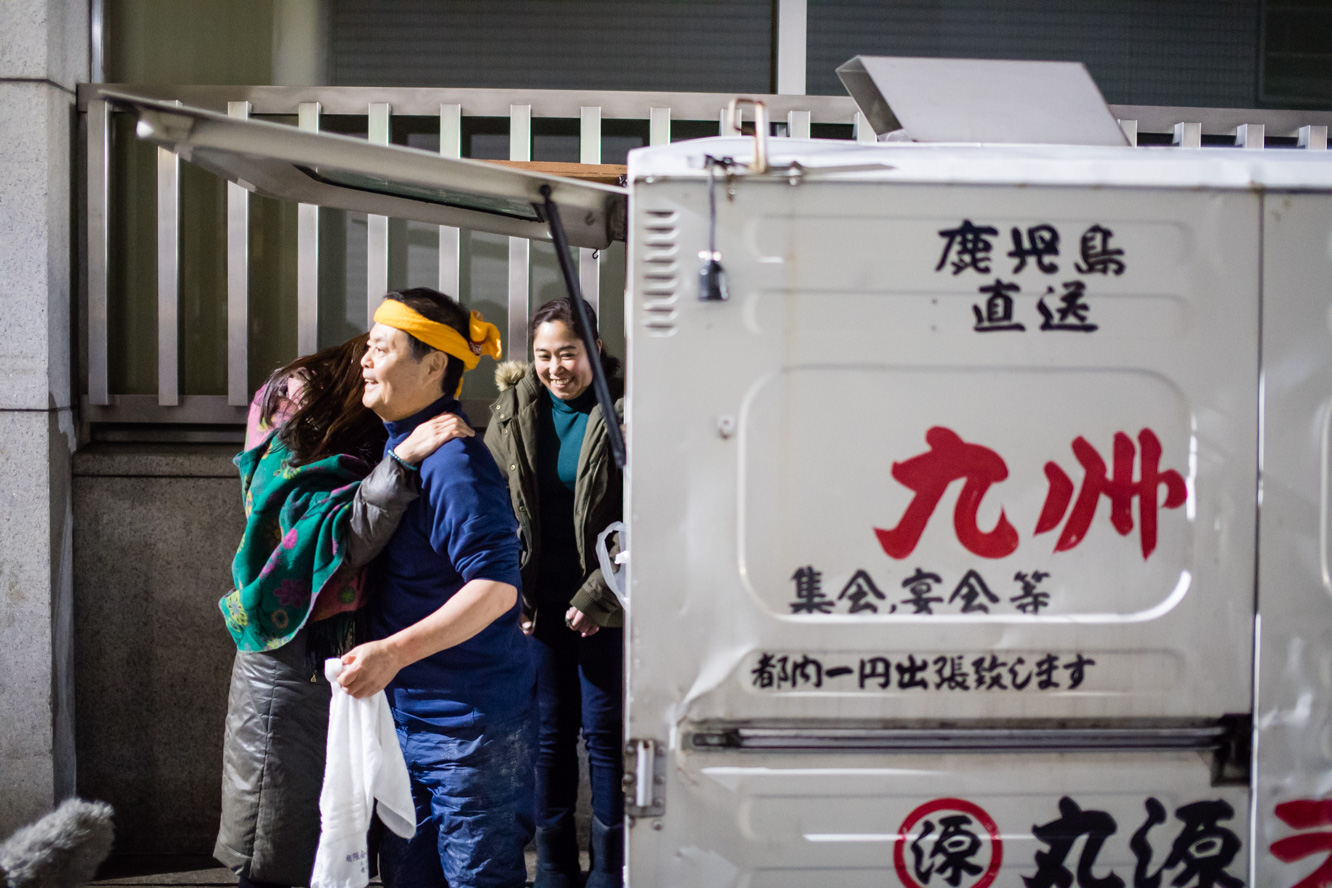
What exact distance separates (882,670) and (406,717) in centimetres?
120

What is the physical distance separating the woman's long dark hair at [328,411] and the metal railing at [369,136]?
4.55ft

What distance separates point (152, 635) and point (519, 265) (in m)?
2.10

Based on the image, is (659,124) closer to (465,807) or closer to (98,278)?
(98,278)

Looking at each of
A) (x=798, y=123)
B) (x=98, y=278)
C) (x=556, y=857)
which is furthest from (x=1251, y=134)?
(x=98, y=278)

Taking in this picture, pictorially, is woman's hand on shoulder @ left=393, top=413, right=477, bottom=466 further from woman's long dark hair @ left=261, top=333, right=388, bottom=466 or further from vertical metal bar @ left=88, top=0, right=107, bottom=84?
vertical metal bar @ left=88, top=0, right=107, bottom=84

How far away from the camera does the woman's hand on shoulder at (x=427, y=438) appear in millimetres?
2209

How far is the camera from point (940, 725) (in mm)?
1822

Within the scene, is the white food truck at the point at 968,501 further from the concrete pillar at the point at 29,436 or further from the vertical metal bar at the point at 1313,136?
the vertical metal bar at the point at 1313,136

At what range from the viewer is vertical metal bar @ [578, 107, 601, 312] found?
3.96 meters

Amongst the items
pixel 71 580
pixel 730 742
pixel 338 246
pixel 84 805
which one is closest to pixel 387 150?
pixel 730 742

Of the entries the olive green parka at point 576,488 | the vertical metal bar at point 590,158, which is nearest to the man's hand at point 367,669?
the olive green parka at point 576,488

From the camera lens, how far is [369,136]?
4.01 m

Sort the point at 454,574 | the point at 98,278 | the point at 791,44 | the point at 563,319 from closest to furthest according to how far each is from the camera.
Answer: the point at 454,574 → the point at 563,319 → the point at 98,278 → the point at 791,44

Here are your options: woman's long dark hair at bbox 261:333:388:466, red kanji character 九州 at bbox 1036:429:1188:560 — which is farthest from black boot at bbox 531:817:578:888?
red kanji character 九州 at bbox 1036:429:1188:560
